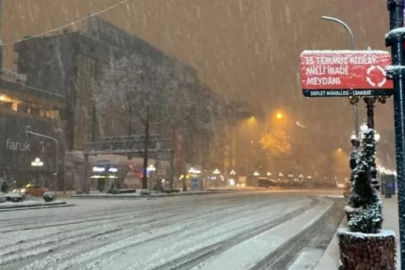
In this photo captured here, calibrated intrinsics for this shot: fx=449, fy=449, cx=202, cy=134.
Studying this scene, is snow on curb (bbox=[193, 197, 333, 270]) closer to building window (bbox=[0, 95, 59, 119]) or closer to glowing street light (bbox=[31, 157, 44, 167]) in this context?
glowing street light (bbox=[31, 157, 44, 167])

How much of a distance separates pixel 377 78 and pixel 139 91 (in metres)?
44.1

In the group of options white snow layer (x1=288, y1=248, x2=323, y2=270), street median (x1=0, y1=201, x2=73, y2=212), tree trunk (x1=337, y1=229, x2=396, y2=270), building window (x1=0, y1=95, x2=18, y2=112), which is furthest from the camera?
building window (x1=0, y1=95, x2=18, y2=112)

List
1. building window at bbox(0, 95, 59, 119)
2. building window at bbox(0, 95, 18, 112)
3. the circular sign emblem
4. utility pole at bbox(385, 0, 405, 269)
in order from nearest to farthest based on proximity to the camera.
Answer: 1. utility pole at bbox(385, 0, 405, 269)
2. the circular sign emblem
3. building window at bbox(0, 95, 18, 112)
4. building window at bbox(0, 95, 59, 119)

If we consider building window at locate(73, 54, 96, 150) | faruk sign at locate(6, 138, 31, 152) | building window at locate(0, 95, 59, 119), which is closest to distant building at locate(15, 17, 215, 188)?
building window at locate(73, 54, 96, 150)

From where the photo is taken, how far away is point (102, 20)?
8775cm

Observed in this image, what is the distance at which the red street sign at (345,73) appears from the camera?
564cm

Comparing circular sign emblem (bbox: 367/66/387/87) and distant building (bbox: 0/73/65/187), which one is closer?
circular sign emblem (bbox: 367/66/387/87)

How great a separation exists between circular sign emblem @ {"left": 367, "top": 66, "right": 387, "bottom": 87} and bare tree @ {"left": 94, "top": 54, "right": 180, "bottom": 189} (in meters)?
42.5

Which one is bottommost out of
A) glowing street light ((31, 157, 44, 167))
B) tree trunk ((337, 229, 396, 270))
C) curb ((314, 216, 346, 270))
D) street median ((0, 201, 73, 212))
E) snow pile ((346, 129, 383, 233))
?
street median ((0, 201, 73, 212))

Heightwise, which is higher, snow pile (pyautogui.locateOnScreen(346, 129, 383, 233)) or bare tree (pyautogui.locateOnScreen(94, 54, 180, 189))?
bare tree (pyautogui.locateOnScreen(94, 54, 180, 189))

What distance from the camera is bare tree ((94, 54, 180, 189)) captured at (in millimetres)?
48812

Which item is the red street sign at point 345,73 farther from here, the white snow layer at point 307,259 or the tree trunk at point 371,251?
the white snow layer at point 307,259

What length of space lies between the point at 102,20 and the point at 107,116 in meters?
23.2

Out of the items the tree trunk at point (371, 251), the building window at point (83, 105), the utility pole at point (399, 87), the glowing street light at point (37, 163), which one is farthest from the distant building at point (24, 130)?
the utility pole at point (399, 87)
